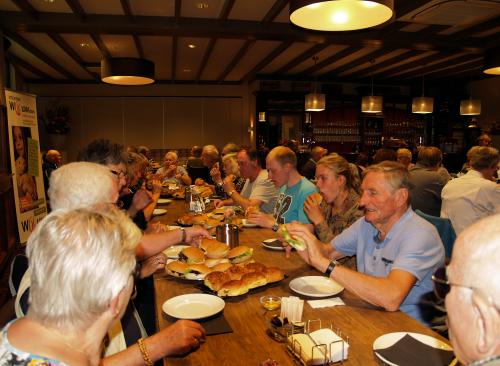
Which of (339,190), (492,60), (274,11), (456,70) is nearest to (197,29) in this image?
(274,11)

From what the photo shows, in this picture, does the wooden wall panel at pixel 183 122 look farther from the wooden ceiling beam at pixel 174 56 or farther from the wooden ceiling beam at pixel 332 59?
the wooden ceiling beam at pixel 332 59

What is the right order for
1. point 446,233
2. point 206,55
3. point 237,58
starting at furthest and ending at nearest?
1. point 237,58
2. point 206,55
3. point 446,233

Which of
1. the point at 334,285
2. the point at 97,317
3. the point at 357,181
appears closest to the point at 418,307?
the point at 334,285

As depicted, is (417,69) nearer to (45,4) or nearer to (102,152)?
(45,4)

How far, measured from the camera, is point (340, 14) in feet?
8.73

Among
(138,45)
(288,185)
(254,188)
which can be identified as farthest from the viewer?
(138,45)

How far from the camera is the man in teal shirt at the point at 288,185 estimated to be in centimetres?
371

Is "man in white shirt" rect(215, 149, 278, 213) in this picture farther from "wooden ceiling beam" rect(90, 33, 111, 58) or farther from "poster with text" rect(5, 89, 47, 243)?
"wooden ceiling beam" rect(90, 33, 111, 58)

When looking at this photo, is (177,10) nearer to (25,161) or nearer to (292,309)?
(25,161)

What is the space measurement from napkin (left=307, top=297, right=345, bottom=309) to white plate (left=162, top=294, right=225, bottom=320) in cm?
41

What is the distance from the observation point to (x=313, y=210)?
9.52 feet

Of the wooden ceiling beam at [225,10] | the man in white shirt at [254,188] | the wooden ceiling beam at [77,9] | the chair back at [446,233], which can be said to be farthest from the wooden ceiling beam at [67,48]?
the chair back at [446,233]

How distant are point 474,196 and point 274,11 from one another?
11.9 ft

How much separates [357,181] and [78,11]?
15.8 ft
